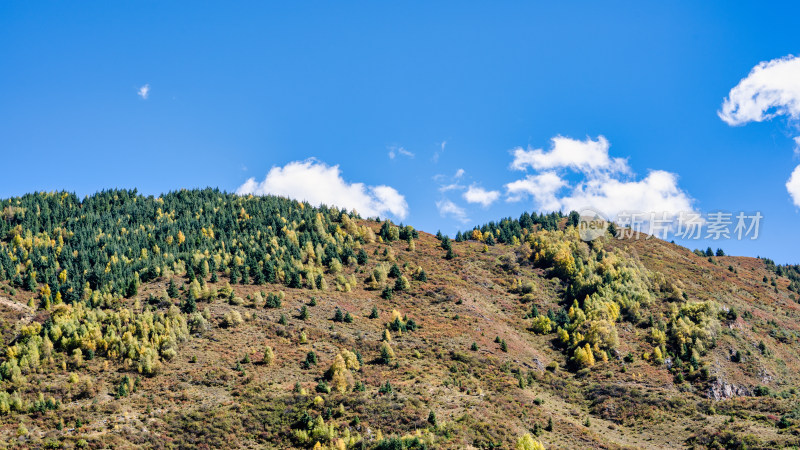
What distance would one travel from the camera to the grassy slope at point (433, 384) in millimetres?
67125

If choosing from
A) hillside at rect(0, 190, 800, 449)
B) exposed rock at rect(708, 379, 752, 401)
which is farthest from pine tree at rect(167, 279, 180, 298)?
exposed rock at rect(708, 379, 752, 401)

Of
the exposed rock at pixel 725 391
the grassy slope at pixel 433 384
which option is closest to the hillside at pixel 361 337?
the grassy slope at pixel 433 384

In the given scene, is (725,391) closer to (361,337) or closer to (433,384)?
(433,384)

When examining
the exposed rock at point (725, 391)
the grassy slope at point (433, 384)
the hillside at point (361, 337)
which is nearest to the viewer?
the grassy slope at point (433, 384)

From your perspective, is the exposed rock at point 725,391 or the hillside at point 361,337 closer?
the hillside at point 361,337

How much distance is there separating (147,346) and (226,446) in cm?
2567

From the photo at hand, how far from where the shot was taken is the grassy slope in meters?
67.1

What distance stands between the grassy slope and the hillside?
383 millimetres

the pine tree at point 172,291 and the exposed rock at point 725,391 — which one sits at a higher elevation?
the pine tree at point 172,291

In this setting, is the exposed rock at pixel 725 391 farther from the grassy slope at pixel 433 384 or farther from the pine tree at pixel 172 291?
the pine tree at pixel 172 291

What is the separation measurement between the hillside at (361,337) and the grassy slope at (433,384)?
383 millimetres

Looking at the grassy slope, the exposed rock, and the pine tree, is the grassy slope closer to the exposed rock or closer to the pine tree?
the exposed rock

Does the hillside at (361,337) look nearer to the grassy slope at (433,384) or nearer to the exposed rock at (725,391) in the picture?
the grassy slope at (433,384)

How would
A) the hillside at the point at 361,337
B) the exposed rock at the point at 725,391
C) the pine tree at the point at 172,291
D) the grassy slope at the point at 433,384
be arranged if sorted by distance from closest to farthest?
the grassy slope at the point at 433,384 < the hillside at the point at 361,337 < the exposed rock at the point at 725,391 < the pine tree at the point at 172,291
